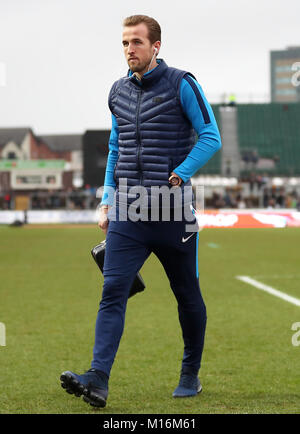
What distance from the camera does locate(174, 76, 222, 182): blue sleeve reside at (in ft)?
15.0

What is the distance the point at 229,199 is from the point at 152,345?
4388cm

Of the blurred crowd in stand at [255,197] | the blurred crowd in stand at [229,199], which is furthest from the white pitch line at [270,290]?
the blurred crowd in stand at [255,197]

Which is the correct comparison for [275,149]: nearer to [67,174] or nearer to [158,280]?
[67,174]

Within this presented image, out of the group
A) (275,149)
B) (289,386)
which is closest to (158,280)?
(289,386)

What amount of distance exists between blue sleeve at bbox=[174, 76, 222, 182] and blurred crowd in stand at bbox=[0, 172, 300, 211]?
4262 cm

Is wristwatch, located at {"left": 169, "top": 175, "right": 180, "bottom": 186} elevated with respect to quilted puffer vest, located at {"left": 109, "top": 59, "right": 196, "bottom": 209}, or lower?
lower

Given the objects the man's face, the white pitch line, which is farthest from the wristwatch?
the white pitch line

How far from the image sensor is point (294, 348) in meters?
6.64

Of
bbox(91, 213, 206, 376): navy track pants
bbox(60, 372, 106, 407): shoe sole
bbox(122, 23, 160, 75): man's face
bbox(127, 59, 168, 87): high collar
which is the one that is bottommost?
bbox(60, 372, 106, 407): shoe sole

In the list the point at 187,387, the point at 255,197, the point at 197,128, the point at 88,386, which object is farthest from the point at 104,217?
the point at 255,197

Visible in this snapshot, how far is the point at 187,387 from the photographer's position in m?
4.99

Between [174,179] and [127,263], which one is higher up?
[174,179]

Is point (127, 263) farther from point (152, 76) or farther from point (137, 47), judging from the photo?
point (137, 47)

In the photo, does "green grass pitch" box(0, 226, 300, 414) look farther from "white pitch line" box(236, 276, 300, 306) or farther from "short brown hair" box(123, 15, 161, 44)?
"short brown hair" box(123, 15, 161, 44)
